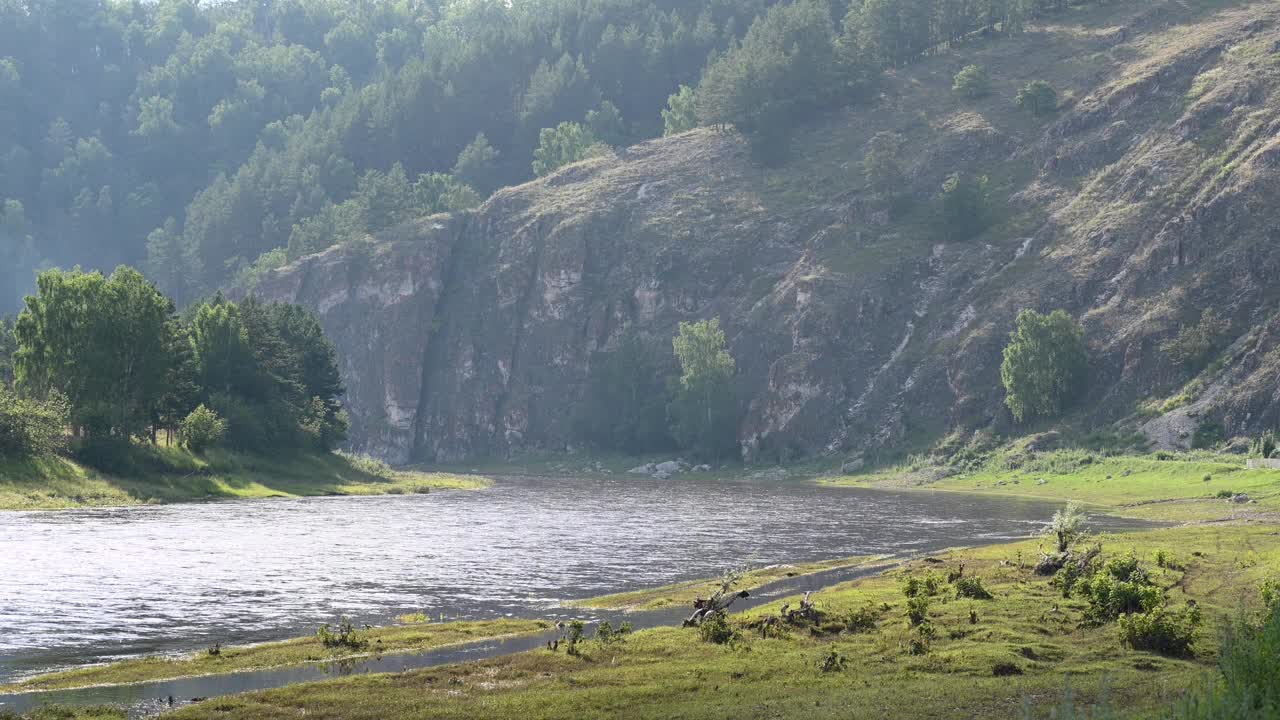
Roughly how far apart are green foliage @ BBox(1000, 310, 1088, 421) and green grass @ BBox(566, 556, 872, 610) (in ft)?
339

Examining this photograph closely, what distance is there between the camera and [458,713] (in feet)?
119

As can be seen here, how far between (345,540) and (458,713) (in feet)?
182

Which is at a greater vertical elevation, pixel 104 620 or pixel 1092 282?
pixel 1092 282

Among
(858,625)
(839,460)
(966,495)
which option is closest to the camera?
(858,625)

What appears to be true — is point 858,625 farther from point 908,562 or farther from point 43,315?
point 43,315

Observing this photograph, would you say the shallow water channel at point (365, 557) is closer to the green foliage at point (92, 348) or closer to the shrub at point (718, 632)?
the shrub at point (718, 632)

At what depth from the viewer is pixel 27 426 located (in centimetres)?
11256

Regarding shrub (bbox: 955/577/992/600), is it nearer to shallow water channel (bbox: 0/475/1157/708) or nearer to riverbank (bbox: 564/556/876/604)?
riverbank (bbox: 564/556/876/604)

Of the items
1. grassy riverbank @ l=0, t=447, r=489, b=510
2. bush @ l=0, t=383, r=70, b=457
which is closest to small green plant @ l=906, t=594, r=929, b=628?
grassy riverbank @ l=0, t=447, r=489, b=510

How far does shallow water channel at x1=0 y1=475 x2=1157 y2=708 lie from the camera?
5088cm

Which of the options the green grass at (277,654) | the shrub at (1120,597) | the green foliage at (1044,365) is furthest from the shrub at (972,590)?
the green foliage at (1044,365)

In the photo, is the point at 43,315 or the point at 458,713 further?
the point at 43,315

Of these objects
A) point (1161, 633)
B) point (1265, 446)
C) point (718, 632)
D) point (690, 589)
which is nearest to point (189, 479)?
point (690, 589)

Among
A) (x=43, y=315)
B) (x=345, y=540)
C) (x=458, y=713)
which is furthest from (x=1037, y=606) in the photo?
(x=43, y=315)
